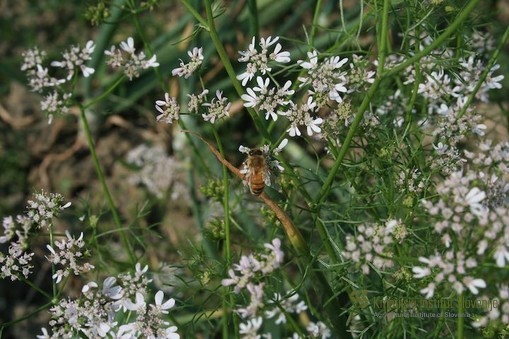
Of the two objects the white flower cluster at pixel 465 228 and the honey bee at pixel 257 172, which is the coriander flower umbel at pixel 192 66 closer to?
the honey bee at pixel 257 172

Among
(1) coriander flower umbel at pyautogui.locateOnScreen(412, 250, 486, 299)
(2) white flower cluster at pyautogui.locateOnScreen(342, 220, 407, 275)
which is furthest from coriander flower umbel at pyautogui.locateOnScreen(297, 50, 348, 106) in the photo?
(1) coriander flower umbel at pyautogui.locateOnScreen(412, 250, 486, 299)

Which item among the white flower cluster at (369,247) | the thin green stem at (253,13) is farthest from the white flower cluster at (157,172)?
the white flower cluster at (369,247)

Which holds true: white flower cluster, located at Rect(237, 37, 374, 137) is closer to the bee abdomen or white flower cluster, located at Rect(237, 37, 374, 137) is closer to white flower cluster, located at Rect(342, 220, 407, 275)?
the bee abdomen

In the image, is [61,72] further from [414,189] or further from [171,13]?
[414,189]

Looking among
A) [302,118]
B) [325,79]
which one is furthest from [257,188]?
[325,79]

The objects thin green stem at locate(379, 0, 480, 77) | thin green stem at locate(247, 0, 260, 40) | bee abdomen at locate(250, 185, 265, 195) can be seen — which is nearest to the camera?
thin green stem at locate(379, 0, 480, 77)

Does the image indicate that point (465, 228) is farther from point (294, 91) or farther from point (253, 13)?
point (253, 13)

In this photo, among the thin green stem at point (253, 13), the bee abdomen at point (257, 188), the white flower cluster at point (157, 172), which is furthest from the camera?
the white flower cluster at point (157, 172)

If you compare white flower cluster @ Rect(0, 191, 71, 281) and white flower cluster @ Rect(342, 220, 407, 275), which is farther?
white flower cluster @ Rect(0, 191, 71, 281)
